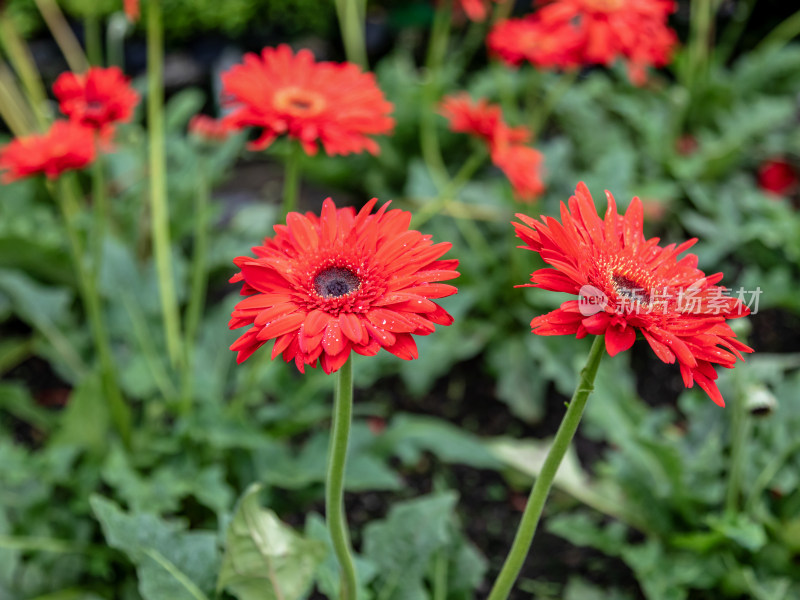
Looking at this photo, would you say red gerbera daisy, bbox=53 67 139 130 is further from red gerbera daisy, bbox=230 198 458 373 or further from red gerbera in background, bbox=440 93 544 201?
red gerbera in background, bbox=440 93 544 201

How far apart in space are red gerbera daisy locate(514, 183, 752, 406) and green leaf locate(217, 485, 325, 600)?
0.54 meters

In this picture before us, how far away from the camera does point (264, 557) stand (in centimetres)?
109

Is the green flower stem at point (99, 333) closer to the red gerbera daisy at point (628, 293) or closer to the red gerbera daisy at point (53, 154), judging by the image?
the red gerbera daisy at point (53, 154)

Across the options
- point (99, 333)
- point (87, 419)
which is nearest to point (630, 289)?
point (99, 333)

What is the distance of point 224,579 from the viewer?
1127 mm

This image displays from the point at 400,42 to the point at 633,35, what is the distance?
2365 mm

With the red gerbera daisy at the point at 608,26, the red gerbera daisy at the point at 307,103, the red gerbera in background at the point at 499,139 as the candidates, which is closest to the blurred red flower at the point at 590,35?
the red gerbera daisy at the point at 608,26

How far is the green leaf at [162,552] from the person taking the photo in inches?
47.1

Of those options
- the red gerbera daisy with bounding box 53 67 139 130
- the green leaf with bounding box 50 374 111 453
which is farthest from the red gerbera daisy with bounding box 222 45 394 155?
the green leaf with bounding box 50 374 111 453

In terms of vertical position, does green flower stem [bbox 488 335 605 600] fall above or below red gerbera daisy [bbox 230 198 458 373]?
below

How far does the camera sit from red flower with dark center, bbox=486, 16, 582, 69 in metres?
1.95

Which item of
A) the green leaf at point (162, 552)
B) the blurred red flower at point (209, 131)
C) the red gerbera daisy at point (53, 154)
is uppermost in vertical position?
the blurred red flower at point (209, 131)

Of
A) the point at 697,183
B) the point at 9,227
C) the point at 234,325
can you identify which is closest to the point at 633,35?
the point at 697,183

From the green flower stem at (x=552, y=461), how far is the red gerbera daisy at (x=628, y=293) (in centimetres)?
5
